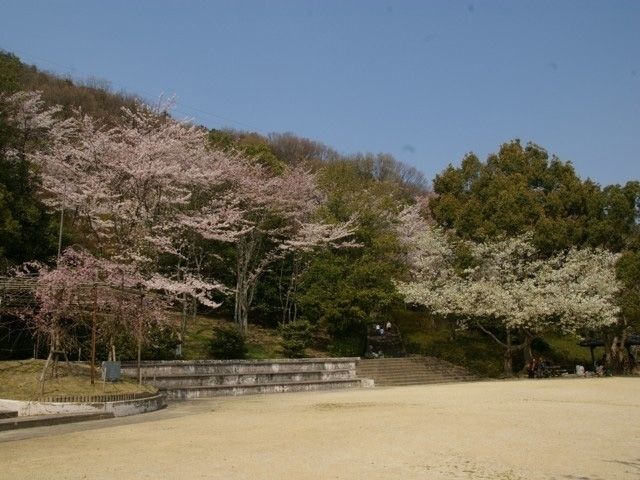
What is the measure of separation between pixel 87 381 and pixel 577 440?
11.8m

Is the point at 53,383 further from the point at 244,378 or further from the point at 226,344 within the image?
the point at 226,344

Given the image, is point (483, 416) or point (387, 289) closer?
point (483, 416)

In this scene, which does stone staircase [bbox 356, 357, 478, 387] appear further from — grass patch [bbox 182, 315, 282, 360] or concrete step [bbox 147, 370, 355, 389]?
grass patch [bbox 182, 315, 282, 360]

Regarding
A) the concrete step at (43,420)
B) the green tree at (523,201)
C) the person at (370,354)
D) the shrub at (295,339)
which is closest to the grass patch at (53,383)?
the concrete step at (43,420)

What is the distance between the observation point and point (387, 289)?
3031 centimetres

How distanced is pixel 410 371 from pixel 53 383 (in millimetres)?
17947

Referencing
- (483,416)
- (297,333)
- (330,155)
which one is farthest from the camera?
(330,155)

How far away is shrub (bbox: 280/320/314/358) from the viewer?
26.6 metres

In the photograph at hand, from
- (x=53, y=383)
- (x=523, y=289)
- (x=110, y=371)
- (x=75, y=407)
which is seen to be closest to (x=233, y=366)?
(x=110, y=371)

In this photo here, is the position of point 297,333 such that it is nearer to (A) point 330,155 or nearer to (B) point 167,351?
(B) point 167,351

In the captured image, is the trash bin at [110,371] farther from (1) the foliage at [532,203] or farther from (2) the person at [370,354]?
(1) the foliage at [532,203]

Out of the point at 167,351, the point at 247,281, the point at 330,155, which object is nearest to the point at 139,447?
the point at 167,351

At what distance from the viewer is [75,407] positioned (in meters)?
14.0

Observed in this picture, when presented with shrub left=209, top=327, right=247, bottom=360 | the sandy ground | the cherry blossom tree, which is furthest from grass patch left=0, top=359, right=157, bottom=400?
the cherry blossom tree
